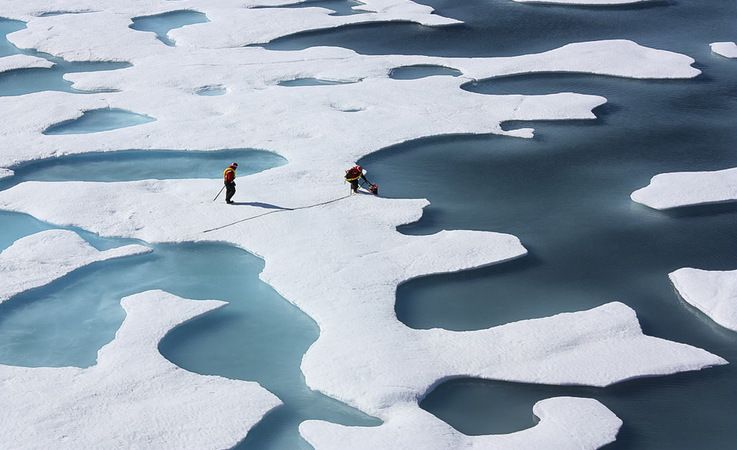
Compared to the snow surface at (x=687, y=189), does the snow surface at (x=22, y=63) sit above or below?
above

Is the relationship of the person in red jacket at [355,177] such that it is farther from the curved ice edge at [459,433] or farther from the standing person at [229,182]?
the curved ice edge at [459,433]

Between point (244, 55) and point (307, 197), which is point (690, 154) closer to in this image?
point (307, 197)

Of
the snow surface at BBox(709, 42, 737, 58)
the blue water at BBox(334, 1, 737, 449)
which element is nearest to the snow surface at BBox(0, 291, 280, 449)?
the blue water at BBox(334, 1, 737, 449)

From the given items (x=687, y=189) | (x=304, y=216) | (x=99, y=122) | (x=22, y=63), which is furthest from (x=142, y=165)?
(x=687, y=189)

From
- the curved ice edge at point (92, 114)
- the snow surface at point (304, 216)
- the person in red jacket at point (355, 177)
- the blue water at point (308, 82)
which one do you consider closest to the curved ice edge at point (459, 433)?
the snow surface at point (304, 216)

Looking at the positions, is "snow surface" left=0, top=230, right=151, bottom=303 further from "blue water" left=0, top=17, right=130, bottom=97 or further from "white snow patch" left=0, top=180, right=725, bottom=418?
"blue water" left=0, top=17, right=130, bottom=97

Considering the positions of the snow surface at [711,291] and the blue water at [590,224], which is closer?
the blue water at [590,224]

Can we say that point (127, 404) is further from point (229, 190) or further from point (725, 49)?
point (725, 49)
